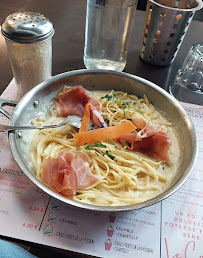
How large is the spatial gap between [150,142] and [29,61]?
2.34 feet

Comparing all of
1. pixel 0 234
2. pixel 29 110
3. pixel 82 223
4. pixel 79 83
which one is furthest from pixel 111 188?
pixel 79 83

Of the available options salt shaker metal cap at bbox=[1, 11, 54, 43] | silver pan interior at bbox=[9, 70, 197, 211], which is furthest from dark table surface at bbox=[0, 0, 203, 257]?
salt shaker metal cap at bbox=[1, 11, 54, 43]

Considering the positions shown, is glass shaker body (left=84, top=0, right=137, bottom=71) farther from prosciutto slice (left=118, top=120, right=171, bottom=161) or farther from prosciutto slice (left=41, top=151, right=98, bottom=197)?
prosciutto slice (left=41, top=151, right=98, bottom=197)

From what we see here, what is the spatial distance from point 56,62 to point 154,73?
63 cm

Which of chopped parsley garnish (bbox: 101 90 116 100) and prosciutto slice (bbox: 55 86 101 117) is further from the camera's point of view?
chopped parsley garnish (bbox: 101 90 116 100)

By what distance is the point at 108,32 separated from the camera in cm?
143

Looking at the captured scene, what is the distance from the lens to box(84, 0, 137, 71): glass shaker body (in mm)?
1349

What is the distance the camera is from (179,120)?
4.07 ft

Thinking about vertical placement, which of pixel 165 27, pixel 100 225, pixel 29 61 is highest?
pixel 165 27

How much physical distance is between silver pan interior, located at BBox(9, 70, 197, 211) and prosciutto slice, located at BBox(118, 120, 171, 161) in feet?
0.31

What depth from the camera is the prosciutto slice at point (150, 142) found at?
3.66 ft

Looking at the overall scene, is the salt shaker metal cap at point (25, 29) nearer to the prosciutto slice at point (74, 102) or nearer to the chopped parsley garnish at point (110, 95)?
the prosciutto slice at point (74, 102)

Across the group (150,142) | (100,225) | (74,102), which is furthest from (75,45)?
(100,225)

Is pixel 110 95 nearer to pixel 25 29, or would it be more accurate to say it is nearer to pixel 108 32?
pixel 108 32
